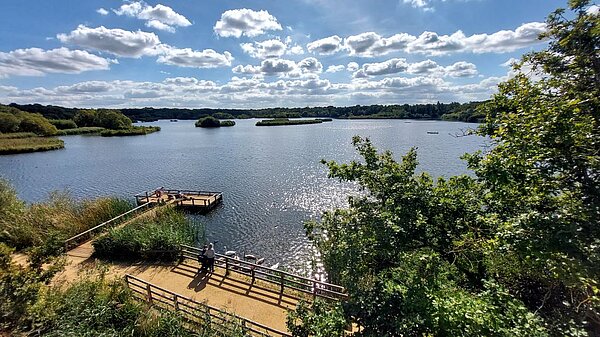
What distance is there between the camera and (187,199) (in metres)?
26.0

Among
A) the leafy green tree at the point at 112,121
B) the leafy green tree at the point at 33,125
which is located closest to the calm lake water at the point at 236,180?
the leafy green tree at the point at 33,125

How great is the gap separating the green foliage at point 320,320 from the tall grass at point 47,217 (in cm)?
1340

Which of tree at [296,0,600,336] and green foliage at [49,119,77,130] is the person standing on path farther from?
green foliage at [49,119,77,130]

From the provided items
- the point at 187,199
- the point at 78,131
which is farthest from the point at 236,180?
the point at 78,131

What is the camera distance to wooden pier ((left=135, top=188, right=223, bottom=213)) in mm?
25172

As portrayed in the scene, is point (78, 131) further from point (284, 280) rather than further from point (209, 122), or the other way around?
point (284, 280)

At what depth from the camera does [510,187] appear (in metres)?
5.77

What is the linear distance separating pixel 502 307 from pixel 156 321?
878cm

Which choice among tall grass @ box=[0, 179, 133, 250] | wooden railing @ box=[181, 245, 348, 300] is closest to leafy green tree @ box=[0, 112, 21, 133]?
tall grass @ box=[0, 179, 133, 250]

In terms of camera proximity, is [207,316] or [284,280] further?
[284,280]

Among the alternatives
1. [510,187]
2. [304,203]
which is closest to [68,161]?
[304,203]

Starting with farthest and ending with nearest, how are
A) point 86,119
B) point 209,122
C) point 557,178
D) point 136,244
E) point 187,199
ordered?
point 209,122
point 86,119
point 187,199
point 136,244
point 557,178

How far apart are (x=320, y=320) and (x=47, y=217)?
18.7 m

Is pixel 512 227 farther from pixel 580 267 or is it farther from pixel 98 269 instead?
pixel 98 269
